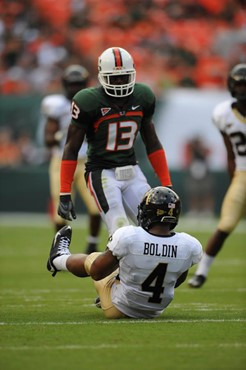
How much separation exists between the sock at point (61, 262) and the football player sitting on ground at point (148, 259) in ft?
0.58

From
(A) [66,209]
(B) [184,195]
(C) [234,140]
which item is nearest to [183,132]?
(B) [184,195]

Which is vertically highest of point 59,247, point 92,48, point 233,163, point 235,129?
point 59,247

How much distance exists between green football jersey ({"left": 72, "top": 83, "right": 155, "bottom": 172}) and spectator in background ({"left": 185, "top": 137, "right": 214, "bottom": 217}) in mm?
10800

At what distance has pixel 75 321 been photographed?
17.4 feet

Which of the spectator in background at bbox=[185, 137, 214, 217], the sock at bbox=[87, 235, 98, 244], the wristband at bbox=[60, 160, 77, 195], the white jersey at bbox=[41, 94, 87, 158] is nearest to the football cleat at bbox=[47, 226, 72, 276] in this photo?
the wristband at bbox=[60, 160, 77, 195]

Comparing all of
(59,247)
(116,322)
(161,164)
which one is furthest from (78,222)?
(116,322)

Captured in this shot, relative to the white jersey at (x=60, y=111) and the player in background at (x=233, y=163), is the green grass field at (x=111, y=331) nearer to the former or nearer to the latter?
the player in background at (x=233, y=163)

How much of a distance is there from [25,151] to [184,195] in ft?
10.9

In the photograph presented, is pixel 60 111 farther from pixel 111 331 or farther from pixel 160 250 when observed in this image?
pixel 111 331

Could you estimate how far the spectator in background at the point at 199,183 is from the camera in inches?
668

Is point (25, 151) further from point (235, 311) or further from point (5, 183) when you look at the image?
point (235, 311)

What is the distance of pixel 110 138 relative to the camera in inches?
240

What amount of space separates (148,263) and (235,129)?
9.31 feet

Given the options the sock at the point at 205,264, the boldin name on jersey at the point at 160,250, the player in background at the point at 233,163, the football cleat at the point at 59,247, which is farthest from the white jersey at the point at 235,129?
the boldin name on jersey at the point at 160,250
